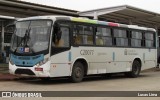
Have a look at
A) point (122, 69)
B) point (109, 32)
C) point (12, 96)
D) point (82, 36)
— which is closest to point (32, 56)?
point (82, 36)

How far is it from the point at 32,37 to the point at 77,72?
263 centimetres

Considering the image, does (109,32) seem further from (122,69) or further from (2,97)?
(2,97)

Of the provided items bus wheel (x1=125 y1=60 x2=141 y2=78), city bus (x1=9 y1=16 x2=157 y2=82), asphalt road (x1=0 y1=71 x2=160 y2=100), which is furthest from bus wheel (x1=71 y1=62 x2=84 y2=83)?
bus wheel (x1=125 y1=60 x2=141 y2=78)

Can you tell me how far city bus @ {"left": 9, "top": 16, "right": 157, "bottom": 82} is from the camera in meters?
15.6

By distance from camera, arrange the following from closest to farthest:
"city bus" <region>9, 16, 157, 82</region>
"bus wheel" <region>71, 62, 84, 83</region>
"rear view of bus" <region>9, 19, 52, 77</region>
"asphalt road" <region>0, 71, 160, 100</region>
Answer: "asphalt road" <region>0, 71, 160, 100</region> < "rear view of bus" <region>9, 19, 52, 77</region> < "city bus" <region>9, 16, 157, 82</region> < "bus wheel" <region>71, 62, 84, 83</region>

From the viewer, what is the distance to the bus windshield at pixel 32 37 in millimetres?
15648

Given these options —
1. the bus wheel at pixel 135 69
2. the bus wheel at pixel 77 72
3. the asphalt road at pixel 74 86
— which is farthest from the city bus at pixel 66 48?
the bus wheel at pixel 135 69

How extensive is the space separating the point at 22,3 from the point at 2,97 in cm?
1584

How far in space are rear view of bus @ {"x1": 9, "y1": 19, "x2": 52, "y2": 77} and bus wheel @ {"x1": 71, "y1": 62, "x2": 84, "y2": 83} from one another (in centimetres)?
174

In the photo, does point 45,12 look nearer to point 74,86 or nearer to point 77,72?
point 77,72

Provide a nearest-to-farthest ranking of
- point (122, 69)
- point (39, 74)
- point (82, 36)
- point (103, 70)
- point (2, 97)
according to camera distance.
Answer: point (2, 97) → point (39, 74) → point (82, 36) → point (103, 70) → point (122, 69)

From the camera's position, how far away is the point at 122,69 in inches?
813

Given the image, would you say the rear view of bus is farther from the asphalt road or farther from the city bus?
the asphalt road

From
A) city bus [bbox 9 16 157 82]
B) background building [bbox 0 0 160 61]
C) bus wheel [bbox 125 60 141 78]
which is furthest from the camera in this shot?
background building [bbox 0 0 160 61]
